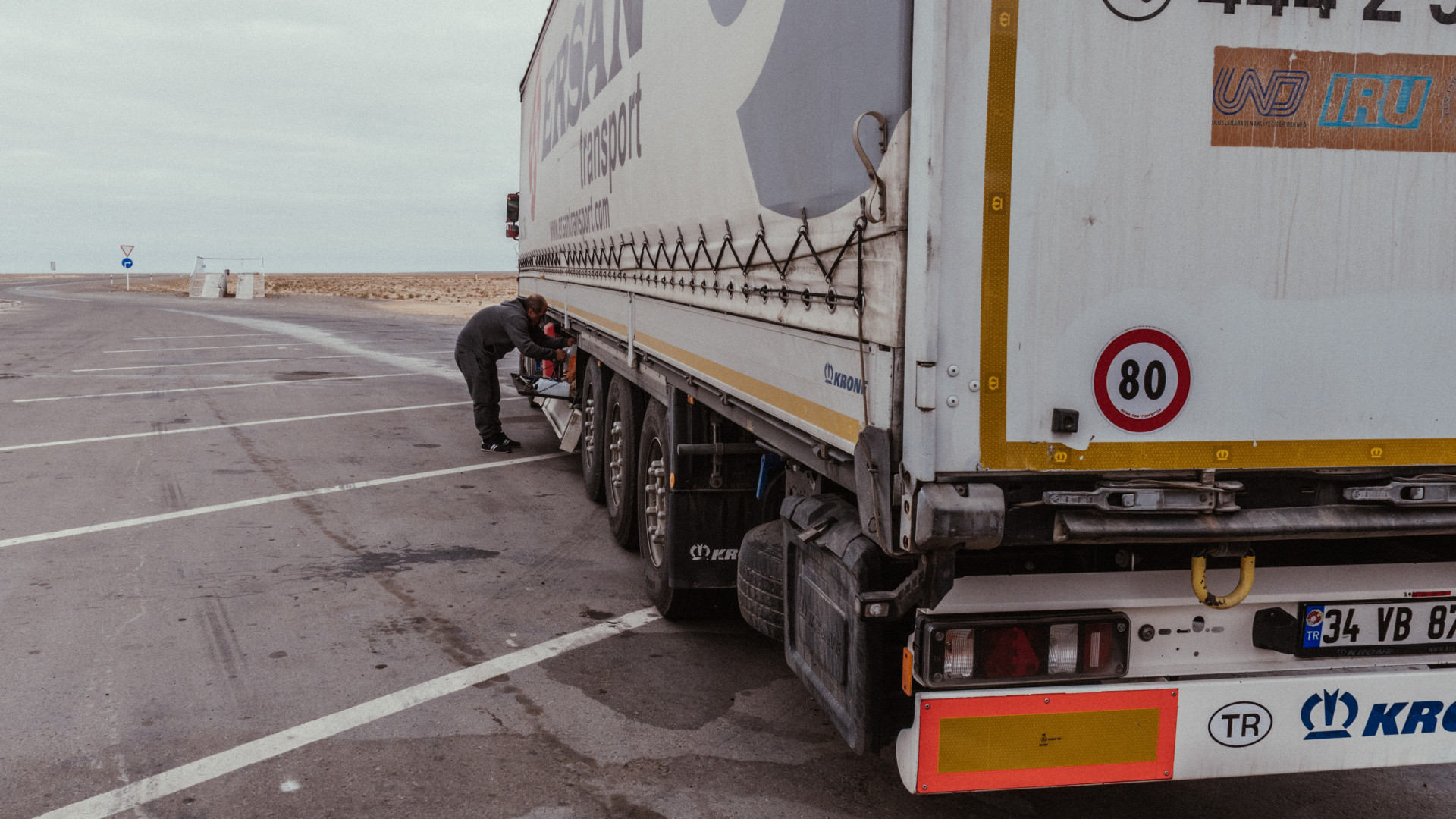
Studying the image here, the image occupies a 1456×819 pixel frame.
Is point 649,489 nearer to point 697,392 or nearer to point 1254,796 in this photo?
point 697,392

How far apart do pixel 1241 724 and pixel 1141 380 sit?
1.05 metres

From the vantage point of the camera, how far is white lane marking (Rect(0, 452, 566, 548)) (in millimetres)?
7160

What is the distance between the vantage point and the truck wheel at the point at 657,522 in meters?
5.39

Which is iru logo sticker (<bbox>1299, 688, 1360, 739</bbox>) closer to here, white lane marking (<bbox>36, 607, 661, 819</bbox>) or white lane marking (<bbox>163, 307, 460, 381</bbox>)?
white lane marking (<bbox>36, 607, 661, 819</bbox>)

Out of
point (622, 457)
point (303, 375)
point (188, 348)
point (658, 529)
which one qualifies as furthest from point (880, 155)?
point (188, 348)

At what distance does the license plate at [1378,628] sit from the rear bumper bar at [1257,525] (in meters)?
0.32

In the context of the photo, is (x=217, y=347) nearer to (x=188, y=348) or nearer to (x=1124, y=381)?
(x=188, y=348)

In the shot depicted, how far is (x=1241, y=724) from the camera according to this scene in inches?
116

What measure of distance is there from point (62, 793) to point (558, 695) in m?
1.78

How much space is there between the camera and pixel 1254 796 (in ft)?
12.7

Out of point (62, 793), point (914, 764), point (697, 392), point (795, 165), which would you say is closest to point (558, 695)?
point (697, 392)

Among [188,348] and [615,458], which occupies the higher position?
[615,458]

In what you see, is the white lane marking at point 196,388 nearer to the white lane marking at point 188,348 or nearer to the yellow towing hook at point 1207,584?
the white lane marking at point 188,348

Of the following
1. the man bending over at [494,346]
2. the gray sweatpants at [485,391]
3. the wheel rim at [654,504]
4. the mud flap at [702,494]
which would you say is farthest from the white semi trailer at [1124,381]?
the gray sweatpants at [485,391]
